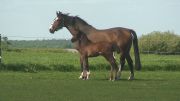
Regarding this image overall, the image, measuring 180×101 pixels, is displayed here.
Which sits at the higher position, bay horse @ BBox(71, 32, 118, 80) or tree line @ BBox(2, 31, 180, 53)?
tree line @ BBox(2, 31, 180, 53)

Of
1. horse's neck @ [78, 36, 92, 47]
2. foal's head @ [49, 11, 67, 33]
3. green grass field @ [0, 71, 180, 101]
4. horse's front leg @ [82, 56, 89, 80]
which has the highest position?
foal's head @ [49, 11, 67, 33]

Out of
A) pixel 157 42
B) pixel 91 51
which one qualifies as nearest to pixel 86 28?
pixel 91 51

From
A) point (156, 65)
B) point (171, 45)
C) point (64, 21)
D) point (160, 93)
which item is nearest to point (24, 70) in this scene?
point (64, 21)

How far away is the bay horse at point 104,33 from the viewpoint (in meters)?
25.4

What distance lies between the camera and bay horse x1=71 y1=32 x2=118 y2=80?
24344 mm

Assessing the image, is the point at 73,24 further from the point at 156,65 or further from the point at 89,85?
the point at 156,65

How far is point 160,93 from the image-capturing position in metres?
18.4

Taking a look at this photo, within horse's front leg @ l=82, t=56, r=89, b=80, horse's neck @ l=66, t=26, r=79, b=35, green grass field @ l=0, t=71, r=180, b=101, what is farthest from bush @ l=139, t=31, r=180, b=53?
green grass field @ l=0, t=71, r=180, b=101

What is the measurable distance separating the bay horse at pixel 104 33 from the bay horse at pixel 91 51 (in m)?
0.64

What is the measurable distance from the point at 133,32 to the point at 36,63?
7855mm

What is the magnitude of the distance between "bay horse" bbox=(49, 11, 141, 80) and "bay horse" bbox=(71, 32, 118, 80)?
2.11 ft

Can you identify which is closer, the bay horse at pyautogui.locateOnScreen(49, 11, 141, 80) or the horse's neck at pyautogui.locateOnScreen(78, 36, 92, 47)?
the horse's neck at pyautogui.locateOnScreen(78, 36, 92, 47)

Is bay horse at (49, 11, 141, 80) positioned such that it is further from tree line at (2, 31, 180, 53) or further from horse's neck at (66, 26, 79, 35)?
tree line at (2, 31, 180, 53)

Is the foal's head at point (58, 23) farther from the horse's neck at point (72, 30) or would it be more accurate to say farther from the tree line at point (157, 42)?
the tree line at point (157, 42)
